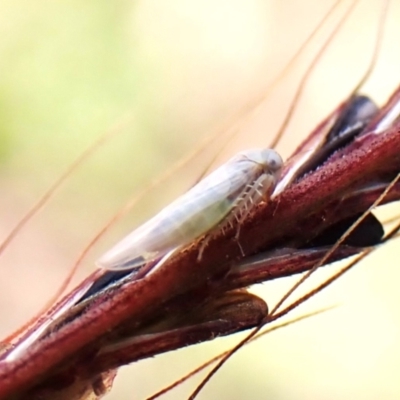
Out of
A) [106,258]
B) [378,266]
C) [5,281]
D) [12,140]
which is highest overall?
[12,140]

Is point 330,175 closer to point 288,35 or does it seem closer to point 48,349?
point 48,349

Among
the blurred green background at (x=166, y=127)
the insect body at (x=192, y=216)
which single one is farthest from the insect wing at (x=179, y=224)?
the blurred green background at (x=166, y=127)

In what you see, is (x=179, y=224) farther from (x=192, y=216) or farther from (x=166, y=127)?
(x=166, y=127)

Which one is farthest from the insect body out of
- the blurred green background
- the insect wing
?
the blurred green background

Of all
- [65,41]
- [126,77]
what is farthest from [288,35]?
[65,41]

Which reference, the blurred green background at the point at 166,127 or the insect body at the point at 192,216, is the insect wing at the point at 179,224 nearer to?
the insect body at the point at 192,216

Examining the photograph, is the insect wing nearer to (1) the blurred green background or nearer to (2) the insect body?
(2) the insect body
